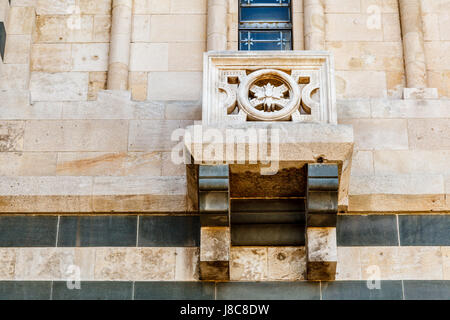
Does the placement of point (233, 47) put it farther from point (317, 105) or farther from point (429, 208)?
point (429, 208)

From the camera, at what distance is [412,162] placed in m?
9.57

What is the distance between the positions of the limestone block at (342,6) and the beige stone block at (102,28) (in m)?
2.66

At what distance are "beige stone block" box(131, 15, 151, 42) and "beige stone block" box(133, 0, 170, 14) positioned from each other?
0.09 metres

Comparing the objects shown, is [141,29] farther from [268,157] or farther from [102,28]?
[268,157]

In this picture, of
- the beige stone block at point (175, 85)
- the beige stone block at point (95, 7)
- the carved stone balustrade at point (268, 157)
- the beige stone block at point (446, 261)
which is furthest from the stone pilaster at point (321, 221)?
the beige stone block at point (95, 7)

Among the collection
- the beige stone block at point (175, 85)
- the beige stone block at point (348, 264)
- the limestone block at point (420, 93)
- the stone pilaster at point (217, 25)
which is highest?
the stone pilaster at point (217, 25)

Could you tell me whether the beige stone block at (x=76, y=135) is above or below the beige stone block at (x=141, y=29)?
below

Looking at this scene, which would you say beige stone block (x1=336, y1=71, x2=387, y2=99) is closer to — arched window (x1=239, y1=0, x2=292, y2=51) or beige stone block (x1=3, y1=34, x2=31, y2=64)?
arched window (x1=239, y1=0, x2=292, y2=51)

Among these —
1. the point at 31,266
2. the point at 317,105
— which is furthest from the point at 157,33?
the point at 31,266

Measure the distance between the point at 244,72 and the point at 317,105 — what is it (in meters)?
0.83

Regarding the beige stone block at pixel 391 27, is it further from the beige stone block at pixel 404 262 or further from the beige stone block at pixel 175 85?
the beige stone block at pixel 404 262

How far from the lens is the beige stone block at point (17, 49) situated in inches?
413

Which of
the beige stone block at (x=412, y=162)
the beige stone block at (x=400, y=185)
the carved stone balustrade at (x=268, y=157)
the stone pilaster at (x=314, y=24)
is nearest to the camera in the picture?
the carved stone balustrade at (x=268, y=157)

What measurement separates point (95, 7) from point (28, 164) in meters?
2.39
